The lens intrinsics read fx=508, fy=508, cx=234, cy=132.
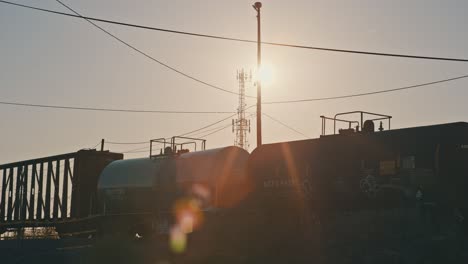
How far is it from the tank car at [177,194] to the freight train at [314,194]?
0.15 ft

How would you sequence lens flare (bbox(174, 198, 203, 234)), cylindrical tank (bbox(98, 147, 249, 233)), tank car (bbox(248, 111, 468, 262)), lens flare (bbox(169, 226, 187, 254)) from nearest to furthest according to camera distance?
1. tank car (bbox(248, 111, 468, 262))
2. lens flare (bbox(169, 226, 187, 254))
3. lens flare (bbox(174, 198, 203, 234))
4. cylindrical tank (bbox(98, 147, 249, 233))

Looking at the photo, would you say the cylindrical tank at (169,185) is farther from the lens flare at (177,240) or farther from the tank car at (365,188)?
the tank car at (365,188)

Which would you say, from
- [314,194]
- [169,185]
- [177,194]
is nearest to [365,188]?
[314,194]

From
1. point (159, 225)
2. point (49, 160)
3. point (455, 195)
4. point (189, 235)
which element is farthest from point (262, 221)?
point (49, 160)

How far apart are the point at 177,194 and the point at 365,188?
8390 millimetres

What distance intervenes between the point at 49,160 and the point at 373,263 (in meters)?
19.4

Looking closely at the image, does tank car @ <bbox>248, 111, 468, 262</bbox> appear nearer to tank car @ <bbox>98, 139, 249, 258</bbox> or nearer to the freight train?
the freight train

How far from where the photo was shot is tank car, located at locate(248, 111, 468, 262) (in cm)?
1476

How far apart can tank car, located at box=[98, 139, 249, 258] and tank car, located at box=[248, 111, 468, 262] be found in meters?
2.05

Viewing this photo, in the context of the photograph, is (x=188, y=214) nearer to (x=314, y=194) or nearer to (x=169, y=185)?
(x=169, y=185)

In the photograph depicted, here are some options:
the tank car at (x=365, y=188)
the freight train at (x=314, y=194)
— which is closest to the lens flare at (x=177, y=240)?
the freight train at (x=314, y=194)

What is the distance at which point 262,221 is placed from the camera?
18.1 m

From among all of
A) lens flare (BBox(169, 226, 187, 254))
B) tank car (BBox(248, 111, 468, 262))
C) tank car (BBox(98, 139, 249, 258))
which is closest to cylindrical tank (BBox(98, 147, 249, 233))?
tank car (BBox(98, 139, 249, 258))

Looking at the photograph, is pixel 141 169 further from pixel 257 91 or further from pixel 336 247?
pixel 336 247
